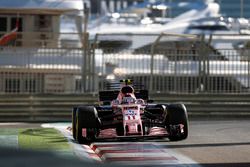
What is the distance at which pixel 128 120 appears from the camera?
42.8ft

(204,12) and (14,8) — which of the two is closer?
(14,8)

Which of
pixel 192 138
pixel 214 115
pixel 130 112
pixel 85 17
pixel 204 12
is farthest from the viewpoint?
pixel 204 12

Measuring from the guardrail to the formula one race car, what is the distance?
5.86m

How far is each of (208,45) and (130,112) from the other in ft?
26.7

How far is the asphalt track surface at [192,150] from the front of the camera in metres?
11.1

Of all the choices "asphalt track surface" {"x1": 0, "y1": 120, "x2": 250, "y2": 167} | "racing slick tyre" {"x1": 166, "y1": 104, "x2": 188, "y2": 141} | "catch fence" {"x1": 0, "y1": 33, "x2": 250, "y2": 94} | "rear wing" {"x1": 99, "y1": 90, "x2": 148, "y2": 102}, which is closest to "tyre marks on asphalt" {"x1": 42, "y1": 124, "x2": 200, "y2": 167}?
"asphalt track surface" {"x1": 0, "y1": 120, "x2": 250, "y2": 167}

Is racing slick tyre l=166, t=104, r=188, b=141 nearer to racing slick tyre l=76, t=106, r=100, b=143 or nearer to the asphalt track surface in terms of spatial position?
the asphalt track surface

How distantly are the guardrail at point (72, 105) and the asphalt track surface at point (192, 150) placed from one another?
3.12 metres

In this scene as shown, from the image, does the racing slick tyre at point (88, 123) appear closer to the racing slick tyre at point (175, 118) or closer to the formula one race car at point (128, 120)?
the formula one race car at point (128, 120)

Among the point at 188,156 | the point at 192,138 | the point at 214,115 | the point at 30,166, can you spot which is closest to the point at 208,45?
the point at 214,115

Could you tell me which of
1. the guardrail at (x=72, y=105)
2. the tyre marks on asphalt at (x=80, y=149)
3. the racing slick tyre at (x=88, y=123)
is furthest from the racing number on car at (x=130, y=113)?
the guardrail at (x=72, y=105)

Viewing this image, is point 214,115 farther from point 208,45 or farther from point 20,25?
point 20,25

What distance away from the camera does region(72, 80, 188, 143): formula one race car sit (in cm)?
1305

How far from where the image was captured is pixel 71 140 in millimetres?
14008
